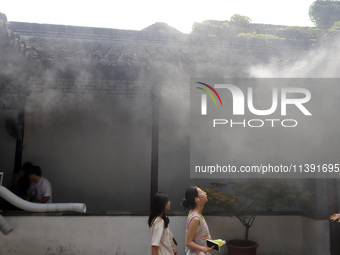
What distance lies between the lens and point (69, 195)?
320 inches

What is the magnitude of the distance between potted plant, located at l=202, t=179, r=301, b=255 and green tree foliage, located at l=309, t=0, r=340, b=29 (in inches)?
1256

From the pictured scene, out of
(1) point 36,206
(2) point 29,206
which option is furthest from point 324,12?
(2) point 29,206

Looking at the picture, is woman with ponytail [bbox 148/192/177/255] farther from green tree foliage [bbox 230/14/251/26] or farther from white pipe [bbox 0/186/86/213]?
green tree foliage [bbox 230/14/251/26]

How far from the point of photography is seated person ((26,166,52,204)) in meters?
6.86

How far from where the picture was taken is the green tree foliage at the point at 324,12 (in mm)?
32750

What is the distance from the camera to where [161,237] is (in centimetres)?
391

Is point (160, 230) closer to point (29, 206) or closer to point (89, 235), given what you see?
point (89, 235)

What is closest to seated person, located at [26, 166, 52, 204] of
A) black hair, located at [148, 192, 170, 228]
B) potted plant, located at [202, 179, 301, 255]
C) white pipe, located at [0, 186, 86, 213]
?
white pipe, located at [0, 186, 86, 213]

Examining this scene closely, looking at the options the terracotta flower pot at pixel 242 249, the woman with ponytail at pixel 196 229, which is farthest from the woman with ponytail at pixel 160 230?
the terracotta flower pot at pixel 242 249

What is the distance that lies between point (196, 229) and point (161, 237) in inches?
17.9

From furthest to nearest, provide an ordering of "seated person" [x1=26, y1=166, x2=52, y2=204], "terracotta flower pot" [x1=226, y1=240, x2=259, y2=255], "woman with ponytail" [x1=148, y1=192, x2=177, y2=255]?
1. "seated person" [x1=26, y1=166, x2=52, y2=204]
2. "terracotta flower pot" [x1=226, y1=240, x2=259, y2=255]
3. "woman with ponytail" [x1=148, y1=192, x2=177, y2=255]

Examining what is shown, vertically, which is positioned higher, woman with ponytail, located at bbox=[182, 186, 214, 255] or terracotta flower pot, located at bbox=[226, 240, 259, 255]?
woman with ponytail, located at bbox=[182, 186, 214, 255]

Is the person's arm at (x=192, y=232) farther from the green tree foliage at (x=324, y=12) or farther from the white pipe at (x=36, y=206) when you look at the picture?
Answer: the green tree foliage at (x=324, y=12)

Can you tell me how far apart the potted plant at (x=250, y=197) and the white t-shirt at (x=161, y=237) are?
8.31 feet
